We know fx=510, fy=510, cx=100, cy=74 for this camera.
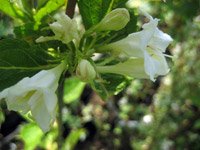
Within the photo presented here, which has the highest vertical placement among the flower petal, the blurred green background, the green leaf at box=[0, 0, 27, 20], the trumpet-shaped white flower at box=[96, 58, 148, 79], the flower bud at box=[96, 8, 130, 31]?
the green leaf at box=[0, 0, 27, 20]

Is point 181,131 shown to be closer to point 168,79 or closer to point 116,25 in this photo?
point 168,79

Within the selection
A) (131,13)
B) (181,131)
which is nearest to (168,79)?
(181,131)

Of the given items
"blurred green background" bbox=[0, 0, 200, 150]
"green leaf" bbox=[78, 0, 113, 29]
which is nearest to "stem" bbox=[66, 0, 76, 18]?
"green leaf" bbox=[78, 0, 113, 29]

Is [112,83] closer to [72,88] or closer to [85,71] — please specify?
[85,71]

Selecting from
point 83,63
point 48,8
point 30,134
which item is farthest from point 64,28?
point 30,134

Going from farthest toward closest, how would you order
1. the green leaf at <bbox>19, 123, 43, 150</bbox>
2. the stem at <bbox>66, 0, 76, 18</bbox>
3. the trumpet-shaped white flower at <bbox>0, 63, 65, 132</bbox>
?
the green leaf at <bbox>19, 123, 43, 150</bbox>
the stem at <bbox>66, 0, 76, 18</bbox>
the trumpet-shaped white flower at <bbox>0, 63, 65, 132</bbox>

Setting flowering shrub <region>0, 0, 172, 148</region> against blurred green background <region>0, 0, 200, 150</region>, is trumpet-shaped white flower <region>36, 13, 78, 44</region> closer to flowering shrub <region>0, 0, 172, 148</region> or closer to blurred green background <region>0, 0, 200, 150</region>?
flowering shrub <region>0, 0, 172, 148</region>
